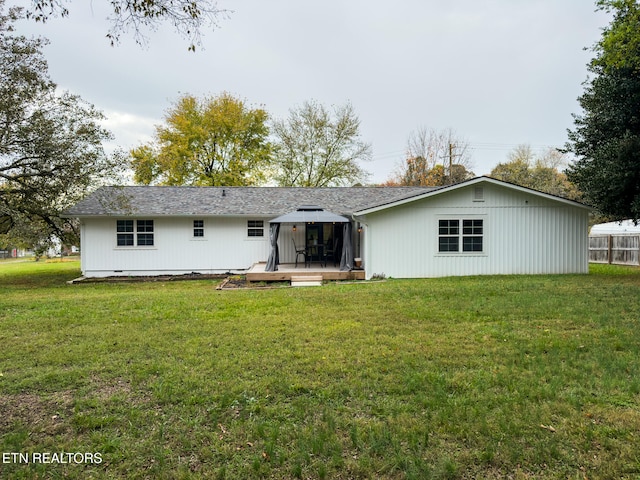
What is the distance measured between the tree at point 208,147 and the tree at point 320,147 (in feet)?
6.17

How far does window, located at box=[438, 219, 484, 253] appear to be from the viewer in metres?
12.6

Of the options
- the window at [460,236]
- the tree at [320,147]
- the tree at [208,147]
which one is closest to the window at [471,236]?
the window at [460,236]

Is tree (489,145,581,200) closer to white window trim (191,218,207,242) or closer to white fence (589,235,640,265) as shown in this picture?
white fence (589,235,640,265)

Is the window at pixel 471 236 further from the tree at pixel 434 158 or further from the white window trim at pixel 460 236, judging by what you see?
the tree at pixel 434 158

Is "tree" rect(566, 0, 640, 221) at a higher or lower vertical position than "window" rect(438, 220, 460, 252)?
higher

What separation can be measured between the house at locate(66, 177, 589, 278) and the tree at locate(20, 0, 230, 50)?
8.67m

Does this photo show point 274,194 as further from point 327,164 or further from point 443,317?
point 327,164

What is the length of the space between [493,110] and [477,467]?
25227 mm

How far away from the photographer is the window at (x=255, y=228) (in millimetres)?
15727

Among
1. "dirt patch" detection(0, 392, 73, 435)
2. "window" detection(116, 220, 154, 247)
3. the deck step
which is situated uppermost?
"window" detection(116, 220, 154, 247)

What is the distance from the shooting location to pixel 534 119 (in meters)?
24.5

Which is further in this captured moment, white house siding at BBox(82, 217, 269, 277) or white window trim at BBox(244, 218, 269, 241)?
white window trim at BBox(244, 218, 269, 241)

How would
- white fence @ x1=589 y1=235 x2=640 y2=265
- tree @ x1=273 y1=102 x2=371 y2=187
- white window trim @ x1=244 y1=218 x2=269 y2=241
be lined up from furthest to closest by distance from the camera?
tree @ x1=273 y1=102 x2=371 y2=187 < white fence @ x1=589 y1=235 x2=640 y2=265 < white window trim @ x1=244 y1=218 x2=269 y2=241

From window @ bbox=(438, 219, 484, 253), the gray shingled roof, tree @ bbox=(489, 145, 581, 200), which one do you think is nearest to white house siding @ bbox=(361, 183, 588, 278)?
window @ bbox=(438, 219, 484, 253)
